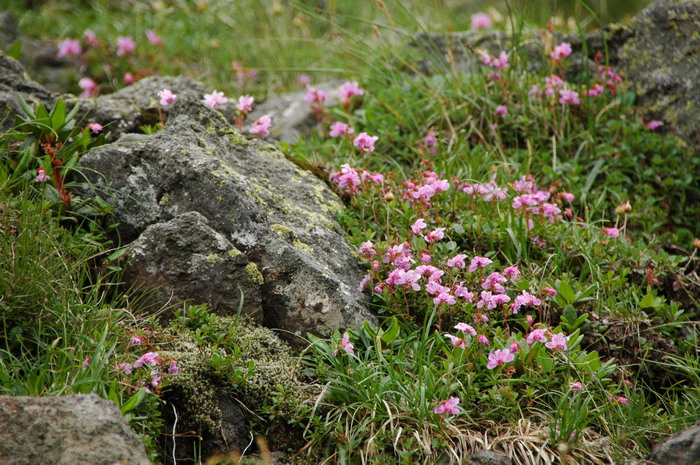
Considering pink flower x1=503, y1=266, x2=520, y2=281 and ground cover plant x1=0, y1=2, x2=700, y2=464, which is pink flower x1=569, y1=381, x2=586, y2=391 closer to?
ground cover plant x1=0, y1=2, x2=700, y2=464

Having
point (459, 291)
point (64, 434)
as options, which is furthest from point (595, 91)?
point (64, 434)

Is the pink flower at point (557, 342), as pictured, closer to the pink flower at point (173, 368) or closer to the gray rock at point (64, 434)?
the pink flower at point (173, 368)

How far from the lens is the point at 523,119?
4383 millimetres

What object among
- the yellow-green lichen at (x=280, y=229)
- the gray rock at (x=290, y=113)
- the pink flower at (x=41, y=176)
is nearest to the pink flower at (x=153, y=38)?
the gray rock at (x=290, y=113)

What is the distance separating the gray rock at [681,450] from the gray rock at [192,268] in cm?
175

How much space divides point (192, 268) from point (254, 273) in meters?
0.28

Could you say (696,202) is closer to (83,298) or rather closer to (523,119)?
(523,119)

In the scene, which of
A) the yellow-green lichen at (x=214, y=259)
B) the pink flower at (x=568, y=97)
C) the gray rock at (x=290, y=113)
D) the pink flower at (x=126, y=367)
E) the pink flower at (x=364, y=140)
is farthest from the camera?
the gray rock at (x=290, y=113)

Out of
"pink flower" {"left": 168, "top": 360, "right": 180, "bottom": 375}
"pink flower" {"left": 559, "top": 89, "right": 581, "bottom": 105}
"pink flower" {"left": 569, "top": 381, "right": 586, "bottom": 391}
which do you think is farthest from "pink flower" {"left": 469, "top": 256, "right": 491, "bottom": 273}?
"pink flower" {"left": 559, "top": 89, "right": 581, "bottom": 105}

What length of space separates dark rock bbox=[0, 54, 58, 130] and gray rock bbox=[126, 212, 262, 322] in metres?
1.33

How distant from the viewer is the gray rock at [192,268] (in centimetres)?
283

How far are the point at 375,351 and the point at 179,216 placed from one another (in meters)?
1.11

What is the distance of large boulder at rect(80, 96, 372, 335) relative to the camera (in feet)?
9.36

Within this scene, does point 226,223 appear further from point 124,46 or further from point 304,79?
point 124,46
